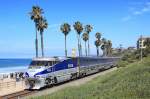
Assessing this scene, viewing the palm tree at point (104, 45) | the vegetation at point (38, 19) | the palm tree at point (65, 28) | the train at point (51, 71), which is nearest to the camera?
the train at point (51, 71)

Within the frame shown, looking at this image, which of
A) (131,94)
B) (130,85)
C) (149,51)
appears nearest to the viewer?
(131,94)

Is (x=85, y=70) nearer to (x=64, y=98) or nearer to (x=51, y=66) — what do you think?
(x=51, y=66)

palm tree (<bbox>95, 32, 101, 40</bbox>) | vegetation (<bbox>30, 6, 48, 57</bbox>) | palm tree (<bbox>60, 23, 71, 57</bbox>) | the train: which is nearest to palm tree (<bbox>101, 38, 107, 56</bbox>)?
palm tree (<bbox>95, 32, 101, 40</bbox>)

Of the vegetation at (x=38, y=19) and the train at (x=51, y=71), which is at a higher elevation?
the vegetation at (x=38, y=19)

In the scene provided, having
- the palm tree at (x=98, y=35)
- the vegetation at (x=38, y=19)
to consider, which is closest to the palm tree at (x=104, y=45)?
the palm tree at (x=98, y=35)

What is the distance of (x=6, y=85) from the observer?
1500 inches

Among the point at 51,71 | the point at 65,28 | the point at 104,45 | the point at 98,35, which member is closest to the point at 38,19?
the point at 65,28

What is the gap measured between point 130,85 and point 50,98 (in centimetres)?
427

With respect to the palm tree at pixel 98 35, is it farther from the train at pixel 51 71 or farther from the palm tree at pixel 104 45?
the train at pixel 51 71

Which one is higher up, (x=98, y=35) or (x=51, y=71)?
(x=98, y=35)

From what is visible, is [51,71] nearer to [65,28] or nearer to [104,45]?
[65,28]

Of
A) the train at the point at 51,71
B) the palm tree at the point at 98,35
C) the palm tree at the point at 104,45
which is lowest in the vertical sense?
the train at the point at 51,71

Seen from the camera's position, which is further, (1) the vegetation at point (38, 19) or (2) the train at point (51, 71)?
(1) the vegetation at point (38, 19)

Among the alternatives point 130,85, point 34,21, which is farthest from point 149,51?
point 130,85
